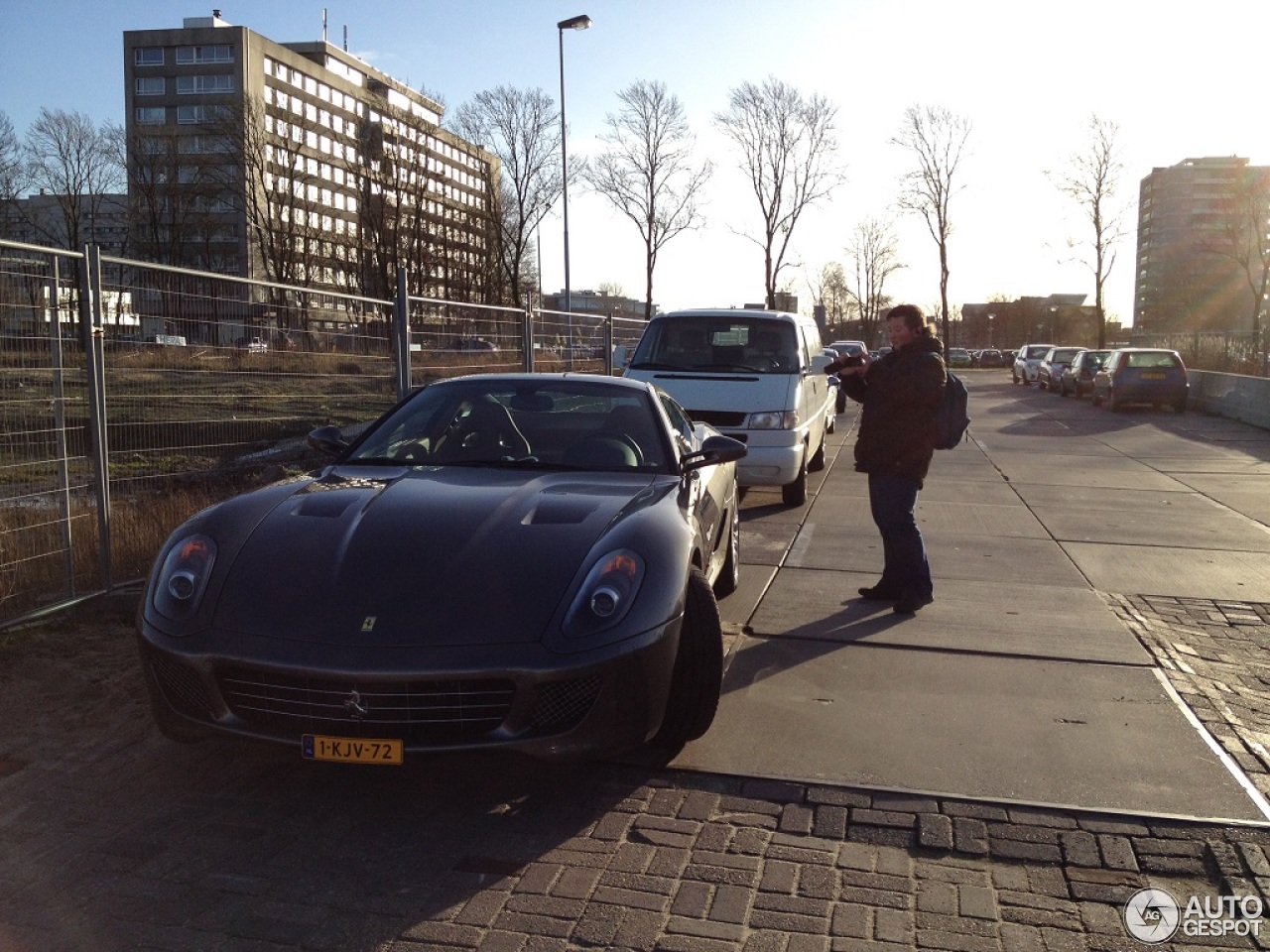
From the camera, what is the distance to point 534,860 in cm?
344

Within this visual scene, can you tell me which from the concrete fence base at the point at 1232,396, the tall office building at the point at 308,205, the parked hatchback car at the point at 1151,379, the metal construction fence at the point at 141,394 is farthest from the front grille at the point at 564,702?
the tall office building at the point at 308,205

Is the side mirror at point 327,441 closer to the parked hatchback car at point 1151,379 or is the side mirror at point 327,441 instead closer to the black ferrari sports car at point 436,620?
the black ferrari sports car at point 436,620

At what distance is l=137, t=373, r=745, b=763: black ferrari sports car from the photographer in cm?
346

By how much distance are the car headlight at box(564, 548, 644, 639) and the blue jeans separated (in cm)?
300

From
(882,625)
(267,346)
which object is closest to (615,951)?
(882,625)

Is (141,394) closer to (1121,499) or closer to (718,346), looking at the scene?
(718,346)

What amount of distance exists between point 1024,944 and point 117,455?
5.57 m

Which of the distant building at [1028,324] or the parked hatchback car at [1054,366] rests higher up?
the distant building at [1028,324]

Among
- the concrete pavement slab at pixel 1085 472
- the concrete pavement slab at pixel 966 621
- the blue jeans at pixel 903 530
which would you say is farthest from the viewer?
the concrete pavement slab at pixel 1085 472

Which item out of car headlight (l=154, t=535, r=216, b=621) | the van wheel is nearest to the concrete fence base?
the van wheel

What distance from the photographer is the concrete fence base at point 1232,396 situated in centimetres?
2241

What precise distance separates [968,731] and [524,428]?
96.7 inches

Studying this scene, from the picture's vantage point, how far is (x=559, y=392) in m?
5.56

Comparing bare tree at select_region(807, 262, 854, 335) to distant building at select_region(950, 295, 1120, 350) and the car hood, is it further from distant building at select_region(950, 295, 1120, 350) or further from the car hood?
the car hood
